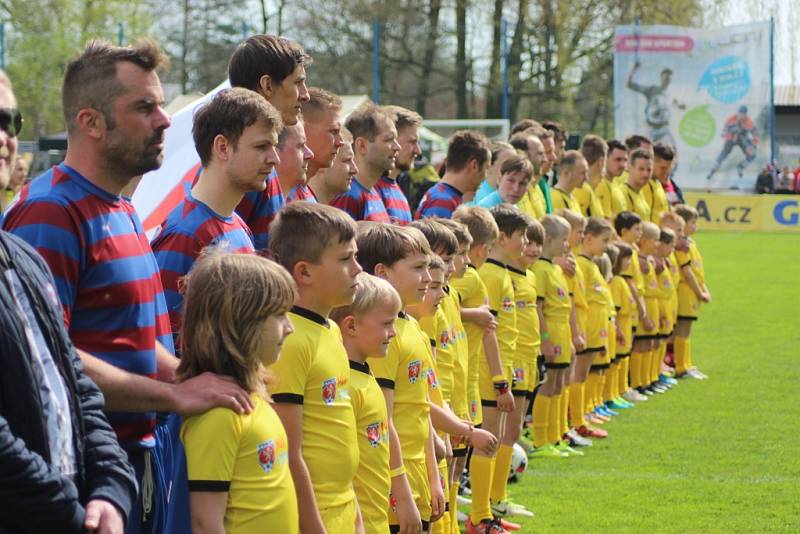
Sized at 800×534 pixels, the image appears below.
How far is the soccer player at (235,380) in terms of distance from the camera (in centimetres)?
316

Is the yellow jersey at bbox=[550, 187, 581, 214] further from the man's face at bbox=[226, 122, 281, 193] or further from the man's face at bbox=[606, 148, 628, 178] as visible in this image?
the man's face at bbox=[226, 122, 281, 193]

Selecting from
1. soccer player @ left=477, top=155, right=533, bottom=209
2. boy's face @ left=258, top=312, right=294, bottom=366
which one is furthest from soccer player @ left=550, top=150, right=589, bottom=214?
boy's face @ left=258, top=312, right=294, bottom=366

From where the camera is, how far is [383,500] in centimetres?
431

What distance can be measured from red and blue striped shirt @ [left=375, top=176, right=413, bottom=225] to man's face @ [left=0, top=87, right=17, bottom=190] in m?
4.10

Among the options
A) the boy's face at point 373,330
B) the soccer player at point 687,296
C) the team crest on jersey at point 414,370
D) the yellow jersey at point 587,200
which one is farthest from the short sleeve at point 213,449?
the soccer player at point 687,296

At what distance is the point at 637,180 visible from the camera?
40.9ft

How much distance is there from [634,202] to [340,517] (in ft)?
30.4

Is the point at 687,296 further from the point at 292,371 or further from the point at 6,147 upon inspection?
the point at 6,147

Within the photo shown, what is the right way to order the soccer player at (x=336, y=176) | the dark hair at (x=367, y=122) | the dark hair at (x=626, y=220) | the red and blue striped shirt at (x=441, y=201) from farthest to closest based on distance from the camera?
1. the dark hair at (x=626, y=220)
2. the red and blue striped shirt at (x=441, y=201)
3. the dark hair at (x=367, y=122)
4. the soccer player at (x=336, y=176)

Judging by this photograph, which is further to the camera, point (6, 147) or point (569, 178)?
point (569, 178)

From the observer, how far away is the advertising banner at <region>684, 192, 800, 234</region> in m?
32.8

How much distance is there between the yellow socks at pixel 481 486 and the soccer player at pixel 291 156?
8.09 feet

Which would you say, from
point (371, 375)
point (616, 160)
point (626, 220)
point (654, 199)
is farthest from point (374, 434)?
point (654, 199)

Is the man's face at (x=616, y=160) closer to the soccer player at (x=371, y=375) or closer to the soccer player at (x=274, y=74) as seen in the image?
the soccer player at (x=274, y=74)
